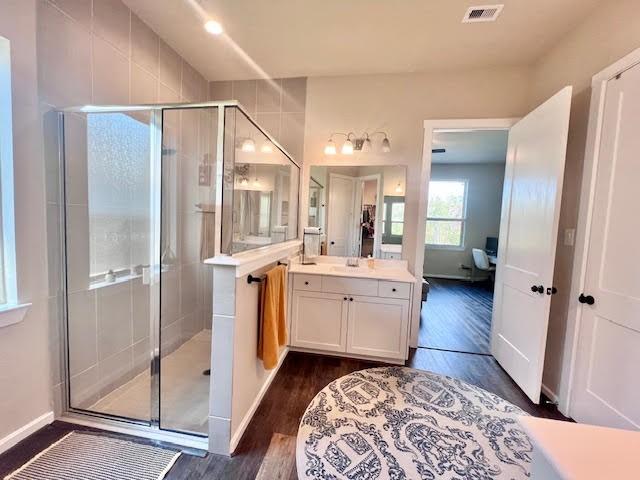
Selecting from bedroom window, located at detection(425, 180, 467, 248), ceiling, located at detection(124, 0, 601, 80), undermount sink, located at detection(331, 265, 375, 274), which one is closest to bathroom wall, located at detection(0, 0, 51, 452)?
ceiling, located at detection(124, 0, 601, 80)

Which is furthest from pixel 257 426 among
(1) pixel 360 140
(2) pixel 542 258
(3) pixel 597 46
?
(3) pixel 597 46

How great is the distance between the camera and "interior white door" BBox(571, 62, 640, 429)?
61.4 inches

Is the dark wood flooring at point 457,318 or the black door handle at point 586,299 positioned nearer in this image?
the black door handle at point 586,299

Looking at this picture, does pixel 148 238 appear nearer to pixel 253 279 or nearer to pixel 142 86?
pixel 253 279

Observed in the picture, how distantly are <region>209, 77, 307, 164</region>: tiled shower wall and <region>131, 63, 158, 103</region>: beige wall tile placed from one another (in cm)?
90

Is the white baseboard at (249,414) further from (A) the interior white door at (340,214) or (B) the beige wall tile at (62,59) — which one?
(B) the beige wall tile at (62,59)

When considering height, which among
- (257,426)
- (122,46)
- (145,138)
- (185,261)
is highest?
(122,46)

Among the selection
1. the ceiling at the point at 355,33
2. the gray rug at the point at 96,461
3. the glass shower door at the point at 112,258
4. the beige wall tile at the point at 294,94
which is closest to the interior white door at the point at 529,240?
the ceiling at the point at 355,33

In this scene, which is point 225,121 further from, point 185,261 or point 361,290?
point 361,290

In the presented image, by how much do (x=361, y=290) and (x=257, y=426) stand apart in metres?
1.30

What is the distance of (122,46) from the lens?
80.0 inches

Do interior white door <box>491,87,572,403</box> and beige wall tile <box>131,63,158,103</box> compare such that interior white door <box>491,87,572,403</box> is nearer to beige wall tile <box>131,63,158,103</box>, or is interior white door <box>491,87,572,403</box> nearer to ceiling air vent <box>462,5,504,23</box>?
ceiling air vent <box>462,5,504,23</box>

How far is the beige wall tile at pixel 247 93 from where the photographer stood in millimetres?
3076

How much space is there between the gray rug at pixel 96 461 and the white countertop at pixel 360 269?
1.58 meters
